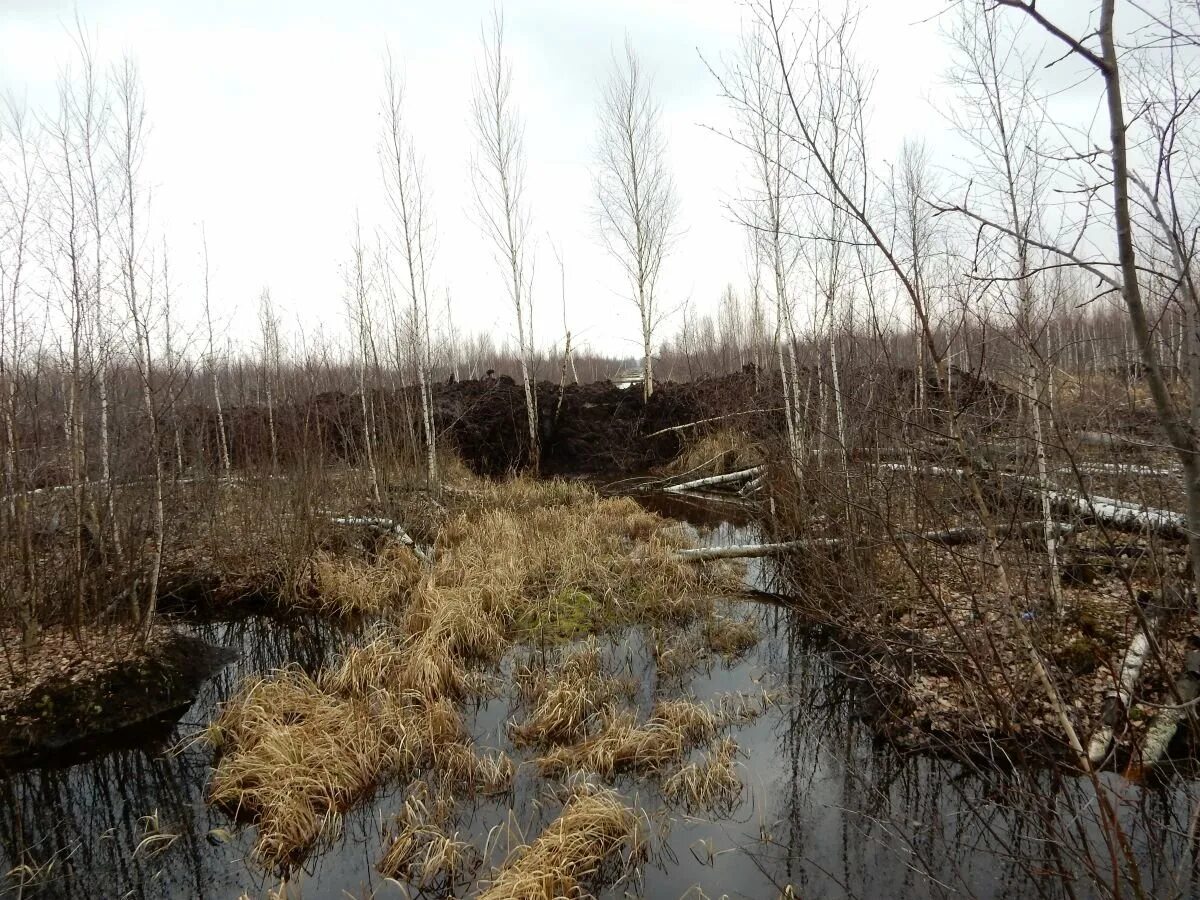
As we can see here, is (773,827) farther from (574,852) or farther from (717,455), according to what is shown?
(717,455)

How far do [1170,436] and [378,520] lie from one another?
8595mm

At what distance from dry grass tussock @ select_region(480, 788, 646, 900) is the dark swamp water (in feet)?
0.51

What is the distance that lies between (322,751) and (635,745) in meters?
2.01

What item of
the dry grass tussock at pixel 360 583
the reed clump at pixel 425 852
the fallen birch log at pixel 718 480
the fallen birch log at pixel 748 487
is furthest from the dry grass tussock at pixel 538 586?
the fallen birch log at pixel 718 480

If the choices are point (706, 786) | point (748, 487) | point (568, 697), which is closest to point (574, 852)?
point (706, 786)

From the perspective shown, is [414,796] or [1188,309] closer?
[1188,309]

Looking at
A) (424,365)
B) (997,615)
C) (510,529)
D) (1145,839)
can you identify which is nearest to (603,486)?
(424,365)

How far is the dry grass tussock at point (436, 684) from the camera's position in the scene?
160 inches

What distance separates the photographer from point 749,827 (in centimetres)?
376

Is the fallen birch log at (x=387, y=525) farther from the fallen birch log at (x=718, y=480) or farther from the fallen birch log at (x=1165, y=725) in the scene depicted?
the fallen birch log at (x=1165, y=725)

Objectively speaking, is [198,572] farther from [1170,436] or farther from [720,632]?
[1170,436]

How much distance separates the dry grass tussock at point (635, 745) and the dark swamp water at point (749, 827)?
0.13 m

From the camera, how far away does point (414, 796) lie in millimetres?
3857

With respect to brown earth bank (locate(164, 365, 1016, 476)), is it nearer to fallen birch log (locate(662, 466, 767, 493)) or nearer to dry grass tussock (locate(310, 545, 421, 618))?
fallen birch log (locate(662, 466, 767, 493))
